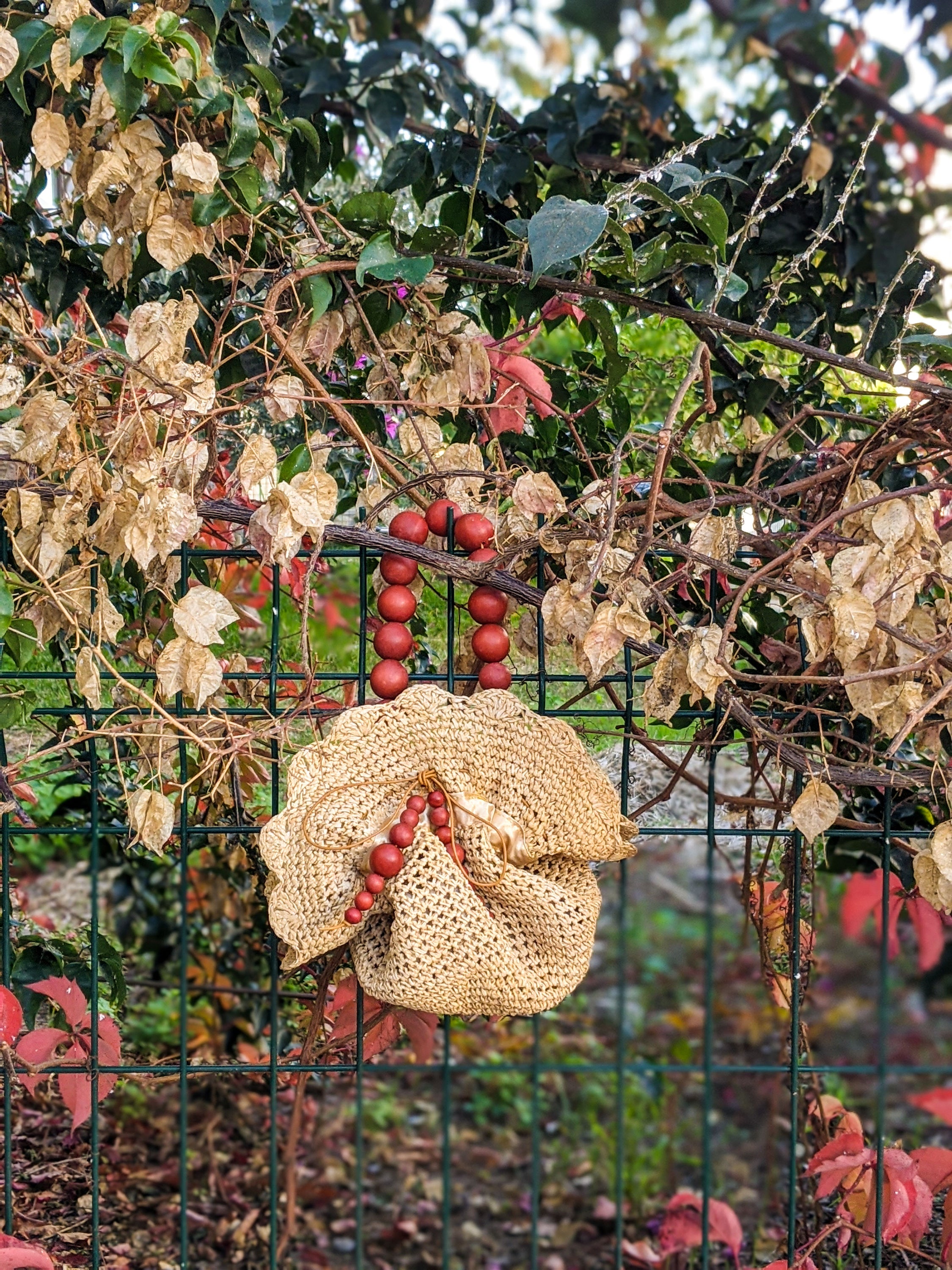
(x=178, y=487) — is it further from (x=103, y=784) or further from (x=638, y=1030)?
(x=638, y=1030)

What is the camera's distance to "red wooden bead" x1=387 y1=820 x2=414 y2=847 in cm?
106

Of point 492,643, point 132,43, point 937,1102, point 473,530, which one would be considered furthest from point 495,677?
point 937,1102

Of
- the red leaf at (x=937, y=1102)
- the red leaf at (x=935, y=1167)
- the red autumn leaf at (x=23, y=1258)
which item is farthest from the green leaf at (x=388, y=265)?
the red leaf at (x=937, y=1102)

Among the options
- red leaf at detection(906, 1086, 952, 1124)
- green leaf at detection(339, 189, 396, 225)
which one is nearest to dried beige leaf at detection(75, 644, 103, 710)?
green leaf at detection(339, 189, 396, 225)

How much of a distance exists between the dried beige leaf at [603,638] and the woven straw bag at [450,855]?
0.37 feet

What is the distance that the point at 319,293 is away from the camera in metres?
1.14

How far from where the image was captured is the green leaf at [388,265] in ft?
3.45

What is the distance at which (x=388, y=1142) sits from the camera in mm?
2559

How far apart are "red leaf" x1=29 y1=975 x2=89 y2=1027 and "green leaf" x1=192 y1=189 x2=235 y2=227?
34.4 inches

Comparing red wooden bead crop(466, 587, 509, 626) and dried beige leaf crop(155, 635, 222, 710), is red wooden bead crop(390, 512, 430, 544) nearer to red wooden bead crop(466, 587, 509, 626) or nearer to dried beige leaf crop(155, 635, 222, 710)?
red wooden bead crop(466, 587, 509, 626)

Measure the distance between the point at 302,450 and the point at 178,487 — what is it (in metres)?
0.13

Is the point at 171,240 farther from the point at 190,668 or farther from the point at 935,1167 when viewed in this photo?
the point at 935,1167

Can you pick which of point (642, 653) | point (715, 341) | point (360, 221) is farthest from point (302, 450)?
point (715, 341)

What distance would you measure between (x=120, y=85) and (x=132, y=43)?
2.4 inches
